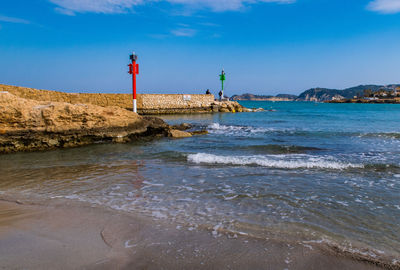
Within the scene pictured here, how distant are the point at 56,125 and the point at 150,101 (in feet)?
87.2

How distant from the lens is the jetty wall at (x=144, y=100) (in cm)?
2360

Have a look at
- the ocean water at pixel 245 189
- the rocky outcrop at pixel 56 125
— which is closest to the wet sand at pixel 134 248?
the ocean water at pixel 245 189

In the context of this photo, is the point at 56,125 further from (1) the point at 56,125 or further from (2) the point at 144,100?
(2) the point at 144,100

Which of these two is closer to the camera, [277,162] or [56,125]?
[277,162]

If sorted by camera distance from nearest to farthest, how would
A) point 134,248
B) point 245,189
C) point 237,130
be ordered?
point 134,248
point 245,189
point 237,130

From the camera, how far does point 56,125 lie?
9.12 m

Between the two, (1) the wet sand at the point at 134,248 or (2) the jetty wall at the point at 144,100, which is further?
(2) the jetty wall at the point at 144,100

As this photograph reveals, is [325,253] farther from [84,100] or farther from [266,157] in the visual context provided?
[84,100]

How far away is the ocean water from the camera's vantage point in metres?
3.28

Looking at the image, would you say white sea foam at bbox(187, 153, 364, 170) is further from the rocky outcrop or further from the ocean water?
the rocky outcrop

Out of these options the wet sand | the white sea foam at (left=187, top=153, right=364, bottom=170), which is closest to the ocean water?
the white sea foam at (left=187, top=153, right=364, bottom=170)

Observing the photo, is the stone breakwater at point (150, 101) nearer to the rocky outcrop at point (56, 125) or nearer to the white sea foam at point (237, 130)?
the rocky outcrop at point (56, 125)

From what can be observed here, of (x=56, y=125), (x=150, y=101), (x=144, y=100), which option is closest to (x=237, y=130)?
(x=56, y=125)

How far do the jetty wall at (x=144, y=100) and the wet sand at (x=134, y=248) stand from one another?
2070cm
